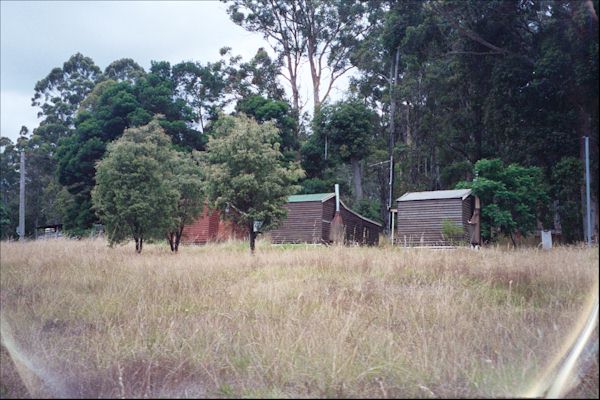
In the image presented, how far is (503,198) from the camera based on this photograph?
50.6ft

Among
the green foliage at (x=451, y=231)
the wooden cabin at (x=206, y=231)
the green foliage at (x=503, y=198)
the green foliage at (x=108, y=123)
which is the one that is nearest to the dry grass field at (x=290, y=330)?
the green foliage at (x=503, y=198)

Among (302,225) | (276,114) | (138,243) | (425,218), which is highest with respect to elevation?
(276,114)

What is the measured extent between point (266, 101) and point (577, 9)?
28542 mm

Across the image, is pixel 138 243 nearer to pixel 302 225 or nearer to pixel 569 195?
pixel 302 225

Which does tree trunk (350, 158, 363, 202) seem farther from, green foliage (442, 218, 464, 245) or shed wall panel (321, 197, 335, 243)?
green foliage (442, 218, 464, 245)

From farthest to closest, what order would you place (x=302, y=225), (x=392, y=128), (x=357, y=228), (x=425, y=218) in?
(x=392, y=128)
(x=357, y=228)
(x=302, y=225)
(x=425, y=218)

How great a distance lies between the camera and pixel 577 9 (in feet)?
13.8

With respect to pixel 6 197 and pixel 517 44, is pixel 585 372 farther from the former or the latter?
pixel 6 197

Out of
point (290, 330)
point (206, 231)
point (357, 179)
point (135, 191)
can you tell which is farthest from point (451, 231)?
point (357, 179)

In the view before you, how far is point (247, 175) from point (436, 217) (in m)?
8.92

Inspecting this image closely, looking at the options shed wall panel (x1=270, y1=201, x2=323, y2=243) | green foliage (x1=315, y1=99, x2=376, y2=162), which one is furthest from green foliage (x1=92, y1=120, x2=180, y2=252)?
green foliage (x1=315, y1=99, x2=376, y2=162)

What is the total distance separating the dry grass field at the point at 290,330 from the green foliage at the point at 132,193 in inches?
231

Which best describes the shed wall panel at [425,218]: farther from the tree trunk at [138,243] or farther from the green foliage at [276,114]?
the green foliage at [276,114]

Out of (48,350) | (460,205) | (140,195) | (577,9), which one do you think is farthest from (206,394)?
(460,205)
